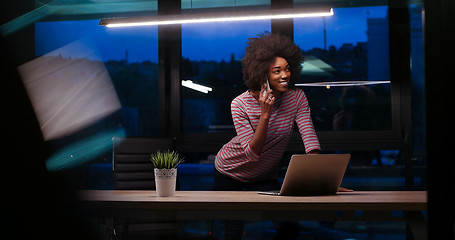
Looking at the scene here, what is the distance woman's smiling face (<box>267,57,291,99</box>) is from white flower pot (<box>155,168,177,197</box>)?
1.07 meters

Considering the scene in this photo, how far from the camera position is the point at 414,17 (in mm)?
695

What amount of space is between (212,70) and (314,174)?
8.24ft

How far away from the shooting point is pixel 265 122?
2.64 meters

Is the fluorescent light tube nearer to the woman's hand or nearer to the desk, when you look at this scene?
the woman's hand

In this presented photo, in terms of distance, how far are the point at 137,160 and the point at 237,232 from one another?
56.6 inches

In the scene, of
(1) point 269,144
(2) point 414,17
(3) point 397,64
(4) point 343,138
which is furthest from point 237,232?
(3) point 397,64

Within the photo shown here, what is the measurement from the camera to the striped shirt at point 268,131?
2715mm

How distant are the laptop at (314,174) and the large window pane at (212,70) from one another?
87.9 inches

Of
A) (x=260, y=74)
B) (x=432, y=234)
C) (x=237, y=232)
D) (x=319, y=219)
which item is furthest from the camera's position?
(x=260, y=74)

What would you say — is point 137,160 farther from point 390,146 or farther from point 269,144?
point 390,146

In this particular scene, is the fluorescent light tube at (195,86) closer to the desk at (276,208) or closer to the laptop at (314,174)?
the laptop at (314,174)

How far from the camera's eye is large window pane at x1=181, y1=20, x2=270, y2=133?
13.9ft

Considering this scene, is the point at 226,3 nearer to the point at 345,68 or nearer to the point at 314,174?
the point at 345,68

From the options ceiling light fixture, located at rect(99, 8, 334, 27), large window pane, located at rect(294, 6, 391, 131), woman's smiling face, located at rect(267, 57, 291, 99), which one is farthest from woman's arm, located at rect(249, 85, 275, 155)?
large window pane, located at rect(294, 6, 391, 131)
